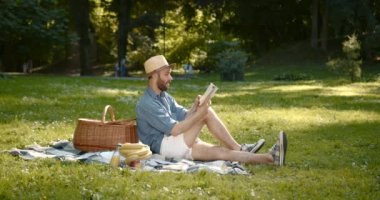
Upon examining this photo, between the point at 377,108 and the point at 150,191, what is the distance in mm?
13764

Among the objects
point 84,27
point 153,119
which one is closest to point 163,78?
point 153,119

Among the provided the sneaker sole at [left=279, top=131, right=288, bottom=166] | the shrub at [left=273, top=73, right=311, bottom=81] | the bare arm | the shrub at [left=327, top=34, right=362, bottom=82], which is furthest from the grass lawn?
the shrub at [left=273, top=73, right=311, bottom=81]

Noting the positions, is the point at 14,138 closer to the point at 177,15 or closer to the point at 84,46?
the point at 84,46

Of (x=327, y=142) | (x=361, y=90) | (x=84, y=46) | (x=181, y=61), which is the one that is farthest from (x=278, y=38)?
(x=327, y=142)

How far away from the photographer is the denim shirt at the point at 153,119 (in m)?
9.60

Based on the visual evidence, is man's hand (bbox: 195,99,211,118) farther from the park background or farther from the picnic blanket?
the park background

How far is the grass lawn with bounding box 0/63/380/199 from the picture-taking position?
7328mm

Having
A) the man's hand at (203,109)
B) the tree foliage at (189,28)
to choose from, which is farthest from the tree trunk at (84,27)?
the man's hand at (203,109)

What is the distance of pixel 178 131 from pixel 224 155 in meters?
0.81

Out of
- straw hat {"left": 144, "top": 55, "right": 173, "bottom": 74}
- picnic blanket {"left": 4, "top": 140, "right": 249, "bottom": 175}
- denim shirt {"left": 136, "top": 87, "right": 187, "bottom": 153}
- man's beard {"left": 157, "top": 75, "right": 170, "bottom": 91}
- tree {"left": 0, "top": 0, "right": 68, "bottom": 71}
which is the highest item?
tree {"left": 0, "top": 0, "right": 68, "bottom": 71}

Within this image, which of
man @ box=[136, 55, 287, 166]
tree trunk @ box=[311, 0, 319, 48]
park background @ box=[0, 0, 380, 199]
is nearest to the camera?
park background @ box=[0, 0, 380, 199]

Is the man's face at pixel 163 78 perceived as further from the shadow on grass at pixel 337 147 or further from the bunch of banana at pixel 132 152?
the shadow on grass at pixel 337 147

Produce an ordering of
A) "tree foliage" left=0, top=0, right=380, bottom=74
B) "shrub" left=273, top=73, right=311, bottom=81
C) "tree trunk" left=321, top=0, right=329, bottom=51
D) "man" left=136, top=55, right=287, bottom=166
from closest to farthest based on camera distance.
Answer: "man" left=136, top=55, right=287, bottom=166, "shrub" left=273, top=73, right=311, bottom=81, "tree foliage" left=0, top=0, right=380, bottom=74, "tree trunk" left=321, top=0, right=329, bottom=51

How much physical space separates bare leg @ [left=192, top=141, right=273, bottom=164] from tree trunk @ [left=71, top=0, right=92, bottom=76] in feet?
116
